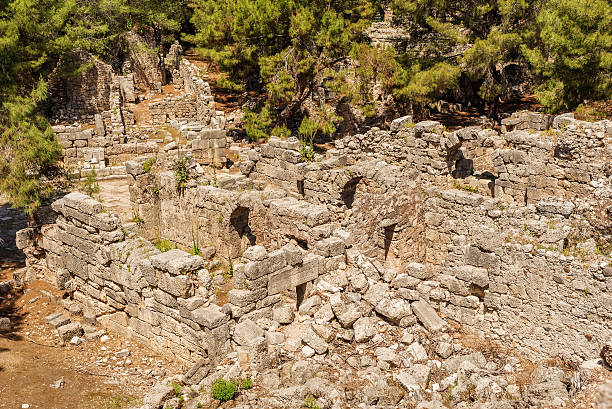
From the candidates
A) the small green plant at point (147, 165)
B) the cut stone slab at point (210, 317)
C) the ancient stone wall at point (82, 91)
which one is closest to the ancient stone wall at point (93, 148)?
the ancient stone wall at point (82, 91)

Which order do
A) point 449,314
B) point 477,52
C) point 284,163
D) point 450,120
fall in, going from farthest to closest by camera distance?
point 450,120 → point 477,52 → point 284,163 → point 449,314

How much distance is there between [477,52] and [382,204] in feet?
42.2

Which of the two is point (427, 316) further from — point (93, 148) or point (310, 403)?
point (93, 148)

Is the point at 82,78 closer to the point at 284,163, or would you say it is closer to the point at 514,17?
the point at 284,163

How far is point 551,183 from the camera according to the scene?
16641 mm

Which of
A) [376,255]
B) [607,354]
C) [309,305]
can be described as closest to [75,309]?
[309,305]

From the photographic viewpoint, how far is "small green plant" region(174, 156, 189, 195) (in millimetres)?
16906

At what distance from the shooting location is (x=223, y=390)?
956cm

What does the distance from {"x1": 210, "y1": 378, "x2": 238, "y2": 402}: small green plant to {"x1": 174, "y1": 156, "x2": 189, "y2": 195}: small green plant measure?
825cm

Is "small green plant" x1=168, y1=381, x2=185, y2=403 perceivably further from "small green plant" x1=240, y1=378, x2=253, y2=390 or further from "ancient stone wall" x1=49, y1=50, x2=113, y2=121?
"ancient stone wall" x1=49, y1=50, x2=113, y2=121

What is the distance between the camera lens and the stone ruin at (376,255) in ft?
33.0

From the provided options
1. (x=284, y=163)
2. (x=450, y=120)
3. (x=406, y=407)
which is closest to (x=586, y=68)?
(x=450, y=120)

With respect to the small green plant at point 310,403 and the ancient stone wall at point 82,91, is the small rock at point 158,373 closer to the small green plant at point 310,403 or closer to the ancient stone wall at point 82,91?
the small green plant at point 310,403

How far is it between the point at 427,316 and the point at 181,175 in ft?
28.7
